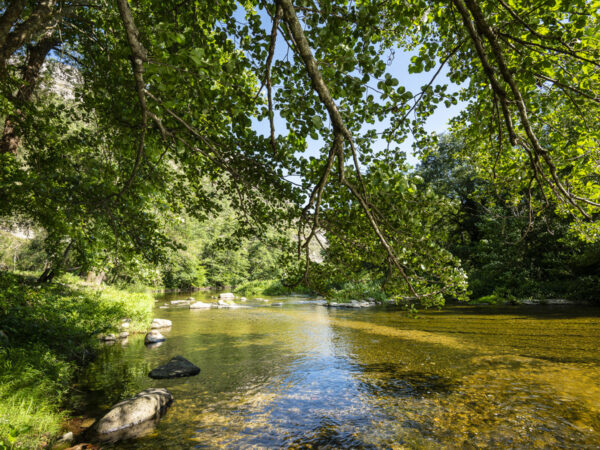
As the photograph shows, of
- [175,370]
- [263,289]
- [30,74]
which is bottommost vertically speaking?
[263,289]

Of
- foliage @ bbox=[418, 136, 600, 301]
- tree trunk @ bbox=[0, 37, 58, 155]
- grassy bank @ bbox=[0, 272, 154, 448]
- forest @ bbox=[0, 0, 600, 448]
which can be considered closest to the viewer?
forest @ bbox=[0, 0, 600, 448]

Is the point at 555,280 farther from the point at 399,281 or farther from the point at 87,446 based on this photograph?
the point at 87,446

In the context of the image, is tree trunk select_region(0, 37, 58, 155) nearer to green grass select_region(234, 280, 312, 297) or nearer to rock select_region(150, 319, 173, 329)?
rock select_region(150, 319, 173, 329)

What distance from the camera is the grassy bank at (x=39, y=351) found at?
493cm

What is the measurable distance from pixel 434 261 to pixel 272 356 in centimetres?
833

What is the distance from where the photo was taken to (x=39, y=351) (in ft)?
24.2

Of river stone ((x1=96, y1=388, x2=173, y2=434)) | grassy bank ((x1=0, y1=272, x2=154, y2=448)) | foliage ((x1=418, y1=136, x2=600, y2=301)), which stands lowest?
river stone ((x1=96, y1=388, x2=173, y2=434))

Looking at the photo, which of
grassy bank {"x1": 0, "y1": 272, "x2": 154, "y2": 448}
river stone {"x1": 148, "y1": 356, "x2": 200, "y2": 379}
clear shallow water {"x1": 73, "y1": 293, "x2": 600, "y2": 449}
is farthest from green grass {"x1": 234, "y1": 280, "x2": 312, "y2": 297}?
river stone {"x1": 148, "y1": 356, "x2": 200, "y2": 379}

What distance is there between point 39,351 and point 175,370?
348cm

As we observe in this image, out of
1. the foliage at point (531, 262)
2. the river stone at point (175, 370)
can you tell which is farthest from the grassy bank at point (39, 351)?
the foliage at point (531, 262)

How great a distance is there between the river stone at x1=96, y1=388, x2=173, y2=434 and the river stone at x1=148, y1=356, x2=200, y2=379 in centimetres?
212

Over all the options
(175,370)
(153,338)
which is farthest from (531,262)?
(153,338)

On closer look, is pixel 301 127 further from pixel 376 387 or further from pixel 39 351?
pixel 39 351

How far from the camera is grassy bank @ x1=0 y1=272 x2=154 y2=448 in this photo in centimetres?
493
